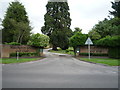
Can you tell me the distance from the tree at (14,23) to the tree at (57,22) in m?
6.81

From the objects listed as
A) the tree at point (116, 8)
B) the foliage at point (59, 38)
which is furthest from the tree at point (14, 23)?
the tree at point (116, 8)

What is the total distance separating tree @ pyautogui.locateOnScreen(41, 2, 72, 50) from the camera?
32.9 meters

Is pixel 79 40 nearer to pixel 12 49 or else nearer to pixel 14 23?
pixel 12 49

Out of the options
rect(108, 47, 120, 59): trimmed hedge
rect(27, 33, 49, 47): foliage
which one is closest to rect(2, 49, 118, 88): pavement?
rect(108, 47, 120, 59): trimmed hedge

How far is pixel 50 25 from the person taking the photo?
32.9 m

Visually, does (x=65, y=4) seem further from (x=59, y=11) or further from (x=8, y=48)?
(x=8, y=48)

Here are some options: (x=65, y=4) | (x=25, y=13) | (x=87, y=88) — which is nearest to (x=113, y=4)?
(x=65, y=4)

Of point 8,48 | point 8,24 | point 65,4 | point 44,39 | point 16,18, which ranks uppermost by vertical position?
point 65,4

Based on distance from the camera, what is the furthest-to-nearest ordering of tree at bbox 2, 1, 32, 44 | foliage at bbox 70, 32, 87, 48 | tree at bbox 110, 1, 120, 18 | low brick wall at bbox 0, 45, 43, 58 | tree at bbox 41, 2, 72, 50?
tree at bbox 41, 2, 72, 50
tree at bbox 2, 1, 32, 44
tree at bbox 110, 1, 120, 18
foliage at bbox 70, 32, 87, 48
low brick wall at bbox 0, 45, 43, 58

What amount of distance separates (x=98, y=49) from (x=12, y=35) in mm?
23400

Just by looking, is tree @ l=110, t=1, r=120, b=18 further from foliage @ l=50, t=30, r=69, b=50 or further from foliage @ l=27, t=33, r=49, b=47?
foliage @ l=27, t=33, r=49, b=47

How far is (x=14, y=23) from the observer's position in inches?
1077

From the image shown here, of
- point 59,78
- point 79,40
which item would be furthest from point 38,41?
point 59,78

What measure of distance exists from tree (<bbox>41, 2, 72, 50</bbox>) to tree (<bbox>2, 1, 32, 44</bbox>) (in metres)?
6.81
